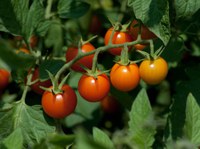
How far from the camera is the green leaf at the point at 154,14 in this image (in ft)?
4.47

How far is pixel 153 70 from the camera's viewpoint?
1.40 metres

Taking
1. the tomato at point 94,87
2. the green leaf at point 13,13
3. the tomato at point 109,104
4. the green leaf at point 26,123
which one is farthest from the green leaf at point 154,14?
the tomato at point 109,104

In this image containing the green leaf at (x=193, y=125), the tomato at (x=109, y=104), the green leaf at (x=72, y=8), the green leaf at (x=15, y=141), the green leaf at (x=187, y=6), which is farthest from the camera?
the tomato at (x=109, y=104)

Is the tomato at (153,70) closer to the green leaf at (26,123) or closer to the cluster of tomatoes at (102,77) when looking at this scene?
the cluster of tomatoes at (102,77)

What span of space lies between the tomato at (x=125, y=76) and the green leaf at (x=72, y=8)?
0.31m

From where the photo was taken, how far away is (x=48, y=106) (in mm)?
1438

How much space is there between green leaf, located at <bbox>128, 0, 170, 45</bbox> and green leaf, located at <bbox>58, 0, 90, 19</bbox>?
0.30 metres

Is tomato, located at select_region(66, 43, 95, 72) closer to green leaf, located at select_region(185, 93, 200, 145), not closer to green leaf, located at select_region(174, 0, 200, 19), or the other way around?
green leaf, located at select_region(174, 0, 200, 19)

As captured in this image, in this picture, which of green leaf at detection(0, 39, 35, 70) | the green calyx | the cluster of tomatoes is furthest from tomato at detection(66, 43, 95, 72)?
green leaf at detection(0, 39, 35, 70)

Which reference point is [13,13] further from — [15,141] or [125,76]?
[15,141]

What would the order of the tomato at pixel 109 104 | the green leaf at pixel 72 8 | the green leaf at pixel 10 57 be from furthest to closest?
the tomato at pixel 109 104 → the green leaf at pixel 72 8 → the green leaf at pixel 10 57

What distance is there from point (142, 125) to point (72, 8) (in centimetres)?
61

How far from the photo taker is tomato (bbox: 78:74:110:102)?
4.71 feet

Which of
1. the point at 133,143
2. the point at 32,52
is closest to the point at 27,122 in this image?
the point at 32,52
